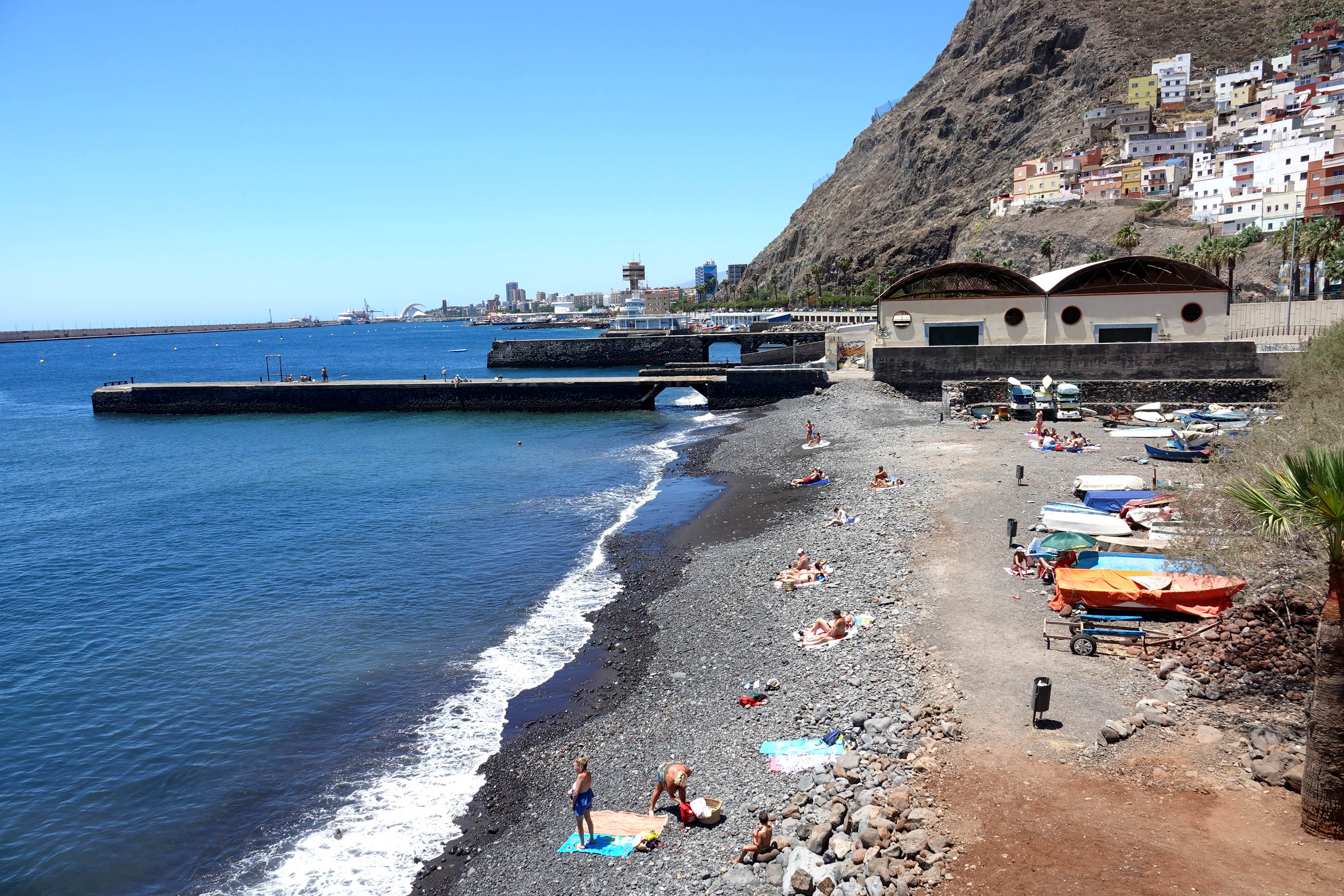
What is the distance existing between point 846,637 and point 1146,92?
509ft

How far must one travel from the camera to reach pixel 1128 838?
355 inches

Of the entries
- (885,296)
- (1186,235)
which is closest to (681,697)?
(885,296)

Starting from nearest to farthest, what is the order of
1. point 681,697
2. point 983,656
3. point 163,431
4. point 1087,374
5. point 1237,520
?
1. point 1237,520
2. point 983,656
3. point 681,697
4. point 1087,374
5. point 163,431

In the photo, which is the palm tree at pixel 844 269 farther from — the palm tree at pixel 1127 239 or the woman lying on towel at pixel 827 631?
the woman lying on towel at pixel 827 631

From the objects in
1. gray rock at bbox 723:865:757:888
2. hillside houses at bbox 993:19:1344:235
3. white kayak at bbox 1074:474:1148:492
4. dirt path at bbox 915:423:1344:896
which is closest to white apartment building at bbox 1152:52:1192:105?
hillside houses at bbox 993:19:1344:235

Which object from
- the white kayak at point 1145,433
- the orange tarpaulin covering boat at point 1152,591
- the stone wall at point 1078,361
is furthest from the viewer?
the stone wall at point 1078,361

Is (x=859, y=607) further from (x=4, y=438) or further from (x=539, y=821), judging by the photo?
(x=4, y=438)

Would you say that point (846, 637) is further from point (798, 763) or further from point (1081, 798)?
point (1081, 798)

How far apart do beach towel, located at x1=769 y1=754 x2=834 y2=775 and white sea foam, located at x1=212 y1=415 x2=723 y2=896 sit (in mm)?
5140

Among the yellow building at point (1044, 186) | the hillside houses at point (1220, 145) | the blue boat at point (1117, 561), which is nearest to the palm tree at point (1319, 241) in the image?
the hillside houses at point (1220, 145)

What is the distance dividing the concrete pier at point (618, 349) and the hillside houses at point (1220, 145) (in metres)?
51.3

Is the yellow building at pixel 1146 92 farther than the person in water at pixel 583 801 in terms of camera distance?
Yes

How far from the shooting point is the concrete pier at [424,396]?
64938mm

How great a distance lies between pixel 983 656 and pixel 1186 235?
96.5 m
